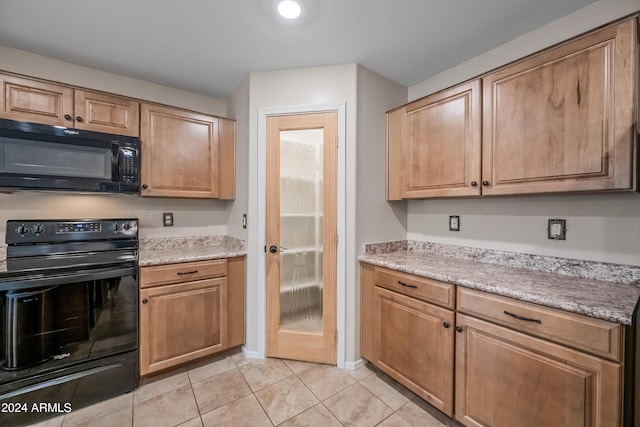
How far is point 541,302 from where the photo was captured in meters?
1.13

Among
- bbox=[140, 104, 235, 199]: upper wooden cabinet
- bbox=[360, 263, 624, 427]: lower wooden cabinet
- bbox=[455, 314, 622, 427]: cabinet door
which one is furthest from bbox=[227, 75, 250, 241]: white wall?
bbox=[455, 314, 622, 427]: cabinet door

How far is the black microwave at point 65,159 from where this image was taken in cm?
159

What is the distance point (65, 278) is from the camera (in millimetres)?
1586

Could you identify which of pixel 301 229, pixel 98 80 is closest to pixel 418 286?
pixel 301 229

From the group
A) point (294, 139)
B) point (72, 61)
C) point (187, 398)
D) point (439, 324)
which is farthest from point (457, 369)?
point (72, 61)

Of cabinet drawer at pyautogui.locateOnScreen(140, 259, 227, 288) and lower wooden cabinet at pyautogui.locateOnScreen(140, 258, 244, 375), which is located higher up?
cabinet drawer at pyautogui.locateOnScreen(140, 259, 227, 288)

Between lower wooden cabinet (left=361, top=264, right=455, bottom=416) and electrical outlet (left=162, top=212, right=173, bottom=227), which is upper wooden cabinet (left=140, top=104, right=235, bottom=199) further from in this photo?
lower wooden cabinet (left=361, top=264, right=455, bottom=416)

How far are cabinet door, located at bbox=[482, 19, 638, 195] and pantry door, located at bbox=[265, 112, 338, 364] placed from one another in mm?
1090

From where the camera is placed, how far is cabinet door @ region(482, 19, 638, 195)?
1159 millimetres

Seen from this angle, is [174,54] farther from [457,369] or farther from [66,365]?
[457,369]

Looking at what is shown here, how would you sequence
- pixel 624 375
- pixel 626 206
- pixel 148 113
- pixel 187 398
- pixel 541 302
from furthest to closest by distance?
pixel 148 113 < pixel 187 398 < pixel 626 206 < pixel 541 302 < pixel 624 375

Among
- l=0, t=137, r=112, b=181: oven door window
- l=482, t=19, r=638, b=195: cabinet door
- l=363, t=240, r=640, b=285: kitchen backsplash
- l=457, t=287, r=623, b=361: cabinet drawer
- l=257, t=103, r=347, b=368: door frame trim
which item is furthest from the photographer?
l=257, t=103, r=347, b=368: door frame trim

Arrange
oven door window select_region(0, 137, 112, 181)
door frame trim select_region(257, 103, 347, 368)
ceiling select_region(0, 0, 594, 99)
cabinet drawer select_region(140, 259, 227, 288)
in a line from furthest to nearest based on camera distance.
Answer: door frame trim select_region(257, 103, 347, 368)
cabinet drawer select_region(140, 259, 227, 288)
oven door window select_region(0, 137, 112, 181)
ceiling select_region(0, 0, 594, 99)

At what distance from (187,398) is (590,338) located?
221 centimetres
